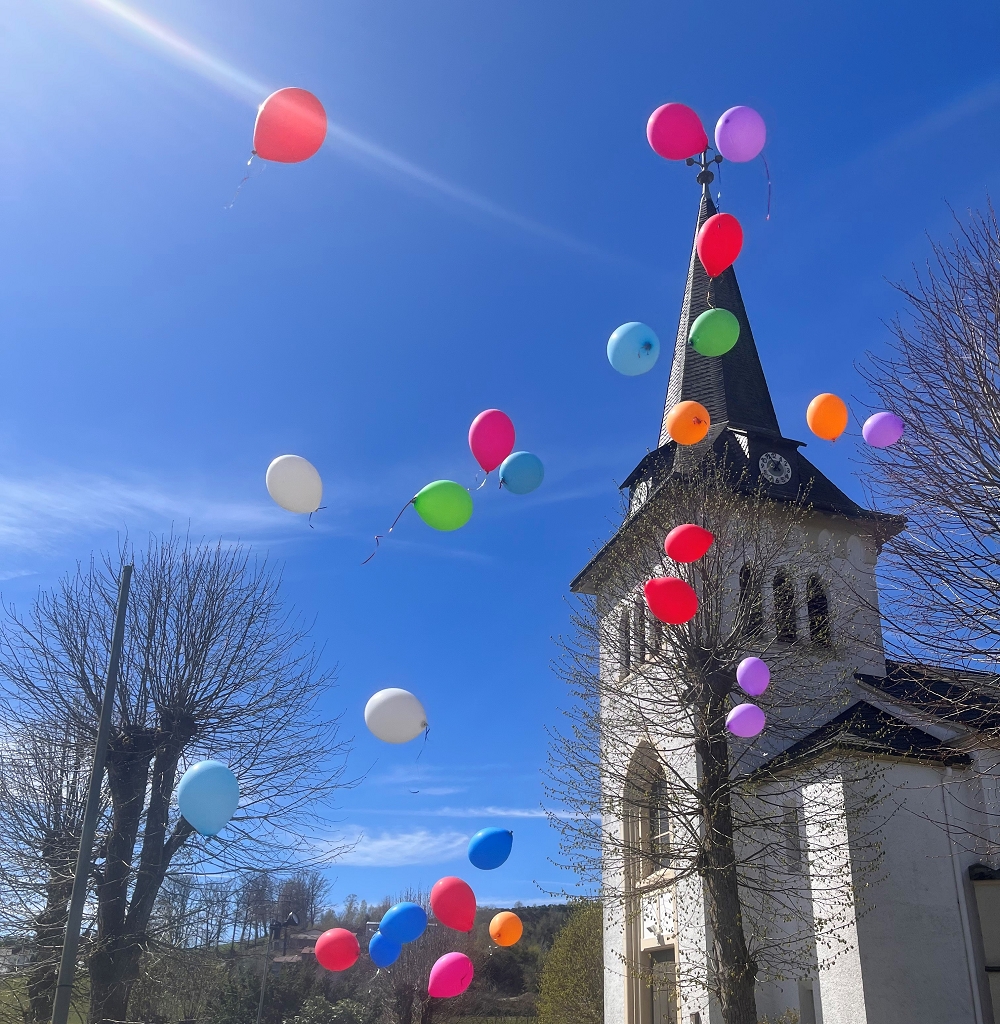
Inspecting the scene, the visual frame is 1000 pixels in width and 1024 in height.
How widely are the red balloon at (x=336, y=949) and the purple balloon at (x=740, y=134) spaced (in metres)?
9.11

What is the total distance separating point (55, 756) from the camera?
15672 millimetres

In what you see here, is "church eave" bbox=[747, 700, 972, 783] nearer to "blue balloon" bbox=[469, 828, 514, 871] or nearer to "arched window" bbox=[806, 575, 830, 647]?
"arched window" bbox=[806, 575, 830, 647]

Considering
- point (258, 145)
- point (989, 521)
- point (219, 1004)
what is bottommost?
point (219, 1004)

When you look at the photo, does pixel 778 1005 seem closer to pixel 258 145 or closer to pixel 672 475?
pixel 672 475

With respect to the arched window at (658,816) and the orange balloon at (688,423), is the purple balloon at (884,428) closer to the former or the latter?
the orange balloon at (688,423)

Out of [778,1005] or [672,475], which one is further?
[672,475]

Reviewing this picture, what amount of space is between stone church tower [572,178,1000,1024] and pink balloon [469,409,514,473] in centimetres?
411

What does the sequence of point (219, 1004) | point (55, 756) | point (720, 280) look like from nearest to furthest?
point (55, 756) → point (720, 280) → point (219, 1004)

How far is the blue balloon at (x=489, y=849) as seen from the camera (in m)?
9.27

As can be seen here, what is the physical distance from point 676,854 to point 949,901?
Answer: 4.84 meters

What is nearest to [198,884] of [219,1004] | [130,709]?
[130,709]

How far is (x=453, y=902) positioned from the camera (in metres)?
9.08

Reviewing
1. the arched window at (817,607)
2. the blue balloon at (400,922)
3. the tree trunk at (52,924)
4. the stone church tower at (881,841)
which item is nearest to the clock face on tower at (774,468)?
the stone church tower at (881,841)

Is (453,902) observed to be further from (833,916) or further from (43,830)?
(43,830)
